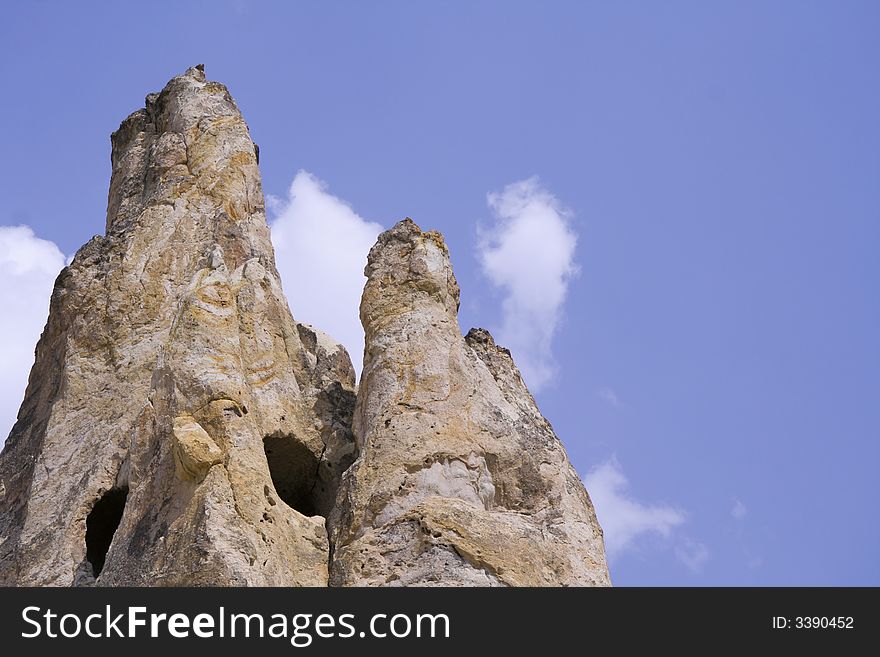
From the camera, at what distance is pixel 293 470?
1664 cm

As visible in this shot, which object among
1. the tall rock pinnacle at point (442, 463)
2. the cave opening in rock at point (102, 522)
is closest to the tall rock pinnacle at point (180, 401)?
the cave opening in rock at point (102, 522)

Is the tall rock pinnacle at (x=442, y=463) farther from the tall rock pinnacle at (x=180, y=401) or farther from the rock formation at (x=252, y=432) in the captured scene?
the tall rock pinnacle at (x=180, y=401)

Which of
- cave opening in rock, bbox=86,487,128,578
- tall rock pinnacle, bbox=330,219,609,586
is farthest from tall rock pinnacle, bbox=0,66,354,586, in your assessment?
tall rock pinnacle, bbox=330,219,609,586

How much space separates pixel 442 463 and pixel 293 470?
259 centimetres

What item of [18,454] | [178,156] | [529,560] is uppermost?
[178,156]

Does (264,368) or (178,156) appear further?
(178,156)

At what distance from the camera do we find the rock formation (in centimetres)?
1380

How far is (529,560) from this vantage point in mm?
13930

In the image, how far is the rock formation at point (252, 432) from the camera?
45.3 ft

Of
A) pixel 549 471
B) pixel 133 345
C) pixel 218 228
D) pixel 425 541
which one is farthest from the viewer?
pixel 218 228

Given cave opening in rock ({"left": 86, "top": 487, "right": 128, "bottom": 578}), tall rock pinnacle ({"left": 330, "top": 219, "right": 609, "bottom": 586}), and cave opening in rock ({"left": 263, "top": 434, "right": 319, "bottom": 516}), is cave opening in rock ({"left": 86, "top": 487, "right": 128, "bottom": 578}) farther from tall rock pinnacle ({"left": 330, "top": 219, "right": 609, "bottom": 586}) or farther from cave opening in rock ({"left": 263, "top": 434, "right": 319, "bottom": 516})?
tall rock pinnacle ({"left": 330, "top": 219, "right": 609, "bottom": 586})
